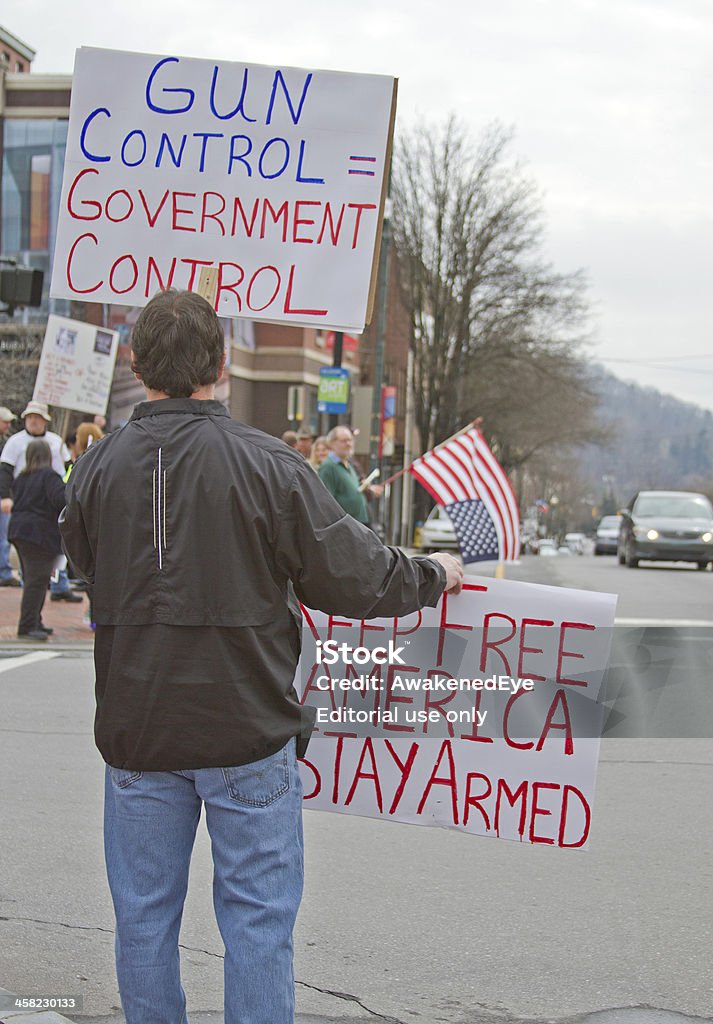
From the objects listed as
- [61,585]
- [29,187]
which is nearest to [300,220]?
[61,585]

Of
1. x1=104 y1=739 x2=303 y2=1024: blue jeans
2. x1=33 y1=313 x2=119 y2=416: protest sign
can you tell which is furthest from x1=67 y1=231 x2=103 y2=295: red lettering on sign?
x1=33 y1=313 x2=119 y2=416: protest sign

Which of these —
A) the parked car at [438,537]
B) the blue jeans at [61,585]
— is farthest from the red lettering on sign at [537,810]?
the parked car at [438,537]

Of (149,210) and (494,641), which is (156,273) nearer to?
(149,210)

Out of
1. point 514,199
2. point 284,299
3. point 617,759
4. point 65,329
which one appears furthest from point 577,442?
point 284,299

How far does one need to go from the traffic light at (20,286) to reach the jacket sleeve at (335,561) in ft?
32.5

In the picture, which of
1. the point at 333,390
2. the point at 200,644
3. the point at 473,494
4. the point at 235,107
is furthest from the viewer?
the point at 333,390

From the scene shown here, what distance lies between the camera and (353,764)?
12.0 feet

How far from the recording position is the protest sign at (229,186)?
4.06 m

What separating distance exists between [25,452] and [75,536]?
900 cm

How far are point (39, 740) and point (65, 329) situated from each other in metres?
9.73

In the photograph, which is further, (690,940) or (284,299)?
(690,940)

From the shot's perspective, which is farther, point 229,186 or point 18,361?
point 18,361

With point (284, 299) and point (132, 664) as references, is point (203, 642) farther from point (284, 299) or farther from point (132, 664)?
point (284, 299)

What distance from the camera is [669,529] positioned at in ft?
81.3
